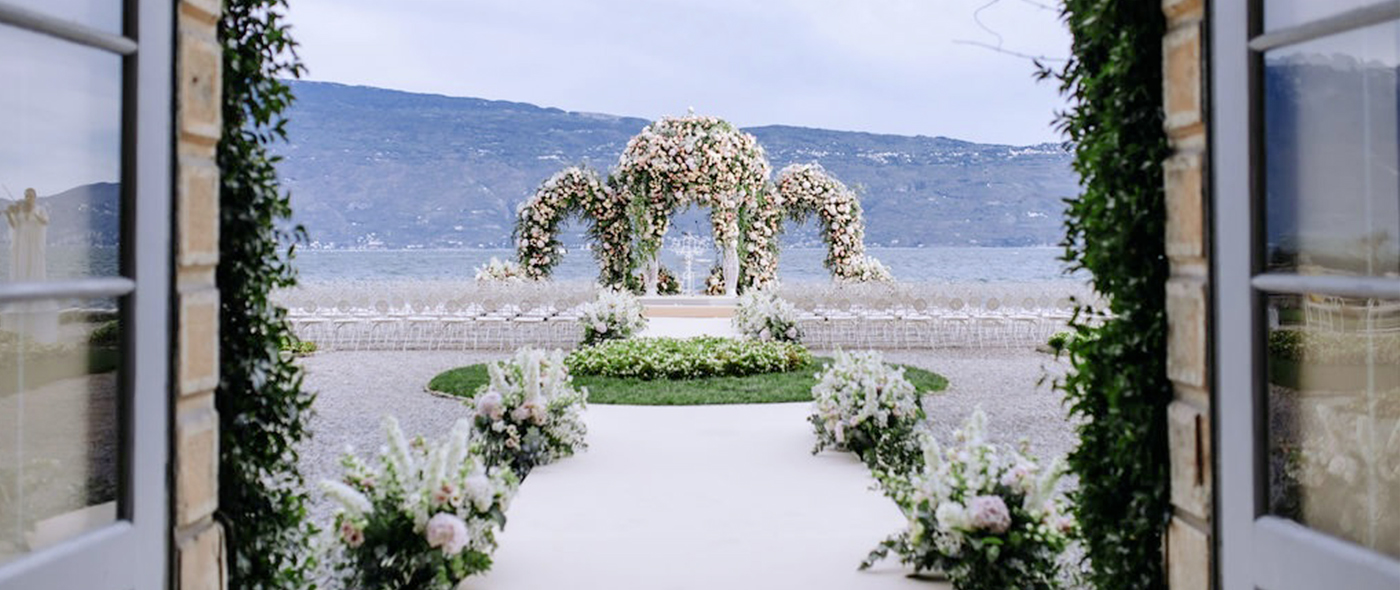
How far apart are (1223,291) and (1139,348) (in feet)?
1.18

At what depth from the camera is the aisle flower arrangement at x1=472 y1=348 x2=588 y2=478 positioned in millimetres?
5617

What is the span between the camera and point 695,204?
1756 centimetres

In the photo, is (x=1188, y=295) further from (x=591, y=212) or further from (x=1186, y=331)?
(x=591, y=212)

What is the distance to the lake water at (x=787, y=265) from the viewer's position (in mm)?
52531

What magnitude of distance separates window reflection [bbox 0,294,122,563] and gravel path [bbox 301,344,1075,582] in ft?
9.94

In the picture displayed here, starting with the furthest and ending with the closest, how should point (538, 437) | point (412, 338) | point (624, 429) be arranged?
point (412, 338)
point (624, 429)
point (538, 437)

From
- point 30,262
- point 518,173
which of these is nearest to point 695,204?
point 30,262

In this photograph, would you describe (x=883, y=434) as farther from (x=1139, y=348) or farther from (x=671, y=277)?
(x=671, y=277)

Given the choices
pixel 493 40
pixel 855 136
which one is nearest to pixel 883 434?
pixel 855 136

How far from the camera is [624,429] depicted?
730 centimetres

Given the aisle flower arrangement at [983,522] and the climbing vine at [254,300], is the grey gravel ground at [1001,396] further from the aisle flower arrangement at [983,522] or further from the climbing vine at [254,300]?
the climbing vine at [254,300]

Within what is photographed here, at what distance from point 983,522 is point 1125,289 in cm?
142

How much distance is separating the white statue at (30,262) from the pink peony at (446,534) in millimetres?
1701

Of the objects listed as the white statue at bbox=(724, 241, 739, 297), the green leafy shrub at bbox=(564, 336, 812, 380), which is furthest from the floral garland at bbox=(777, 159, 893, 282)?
the green leafy shrub at bbox=(564, 336, 812, 380)
